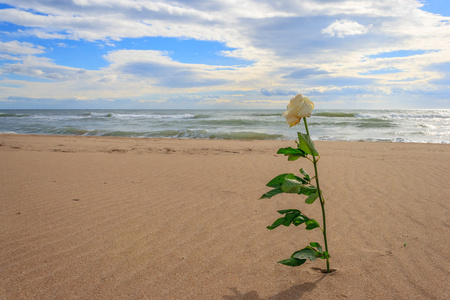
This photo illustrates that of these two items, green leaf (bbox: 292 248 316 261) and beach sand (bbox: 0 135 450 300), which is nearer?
green leaf (bbox: 292 248 316 261)

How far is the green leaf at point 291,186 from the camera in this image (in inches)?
67.4

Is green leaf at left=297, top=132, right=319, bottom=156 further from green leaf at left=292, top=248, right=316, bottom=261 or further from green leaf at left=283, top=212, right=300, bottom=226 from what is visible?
green leaf at left=292, top=248, right=316, bottom=261

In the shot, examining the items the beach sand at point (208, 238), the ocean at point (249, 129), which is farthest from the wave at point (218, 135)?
the beach sand at point (208, 238)

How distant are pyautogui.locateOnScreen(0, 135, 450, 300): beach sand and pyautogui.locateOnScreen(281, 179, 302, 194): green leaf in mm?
705

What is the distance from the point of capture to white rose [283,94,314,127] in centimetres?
157

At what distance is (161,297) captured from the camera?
6.31 feet

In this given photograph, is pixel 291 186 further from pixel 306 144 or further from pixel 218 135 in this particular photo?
pixel 218 135

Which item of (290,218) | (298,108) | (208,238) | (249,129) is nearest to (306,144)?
(298,108)

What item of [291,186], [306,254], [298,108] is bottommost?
[306,254]

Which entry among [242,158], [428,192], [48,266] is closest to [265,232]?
[48,266]

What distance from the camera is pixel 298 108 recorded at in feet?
5.22

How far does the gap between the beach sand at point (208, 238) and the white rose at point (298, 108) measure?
44.0 inches

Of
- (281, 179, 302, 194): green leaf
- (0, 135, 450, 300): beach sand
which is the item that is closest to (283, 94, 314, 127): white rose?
(281, 179, 302, 194): green leaf

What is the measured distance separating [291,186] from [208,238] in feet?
4.32
